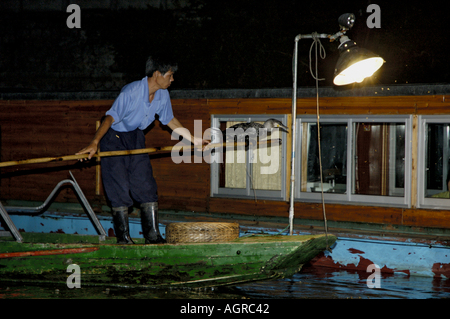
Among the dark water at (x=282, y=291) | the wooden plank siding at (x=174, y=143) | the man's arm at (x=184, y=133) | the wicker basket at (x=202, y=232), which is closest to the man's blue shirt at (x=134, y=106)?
the man's arm at (x=184, y=133)

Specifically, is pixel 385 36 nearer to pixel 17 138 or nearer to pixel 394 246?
pixel 394 246

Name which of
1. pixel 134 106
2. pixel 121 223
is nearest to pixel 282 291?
pixel 121 223

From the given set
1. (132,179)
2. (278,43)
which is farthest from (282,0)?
(132,179)

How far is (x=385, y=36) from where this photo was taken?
8.61 metres

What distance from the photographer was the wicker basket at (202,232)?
6641 mm

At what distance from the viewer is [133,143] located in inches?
267

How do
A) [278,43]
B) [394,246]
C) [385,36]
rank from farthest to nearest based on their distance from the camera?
[278,43] < [385,36] < [394,246]

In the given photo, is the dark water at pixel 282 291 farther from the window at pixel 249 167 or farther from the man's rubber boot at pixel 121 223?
the window at pixel 249 167

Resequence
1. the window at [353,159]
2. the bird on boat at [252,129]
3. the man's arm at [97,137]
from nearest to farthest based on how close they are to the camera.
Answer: the man's arm at [97,137]
the bird on boat at [252,129]
the window at [353,159]

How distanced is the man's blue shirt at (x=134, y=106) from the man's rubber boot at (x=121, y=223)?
103 centimetres

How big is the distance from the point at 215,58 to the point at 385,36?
10.1 ft

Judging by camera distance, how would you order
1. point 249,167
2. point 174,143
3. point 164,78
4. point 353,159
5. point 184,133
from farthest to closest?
point 174,143, point 249,167, point 353,159, point 184,133, point 164,78

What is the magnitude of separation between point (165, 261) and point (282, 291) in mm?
1581

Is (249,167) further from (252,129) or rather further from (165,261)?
(165,261)
